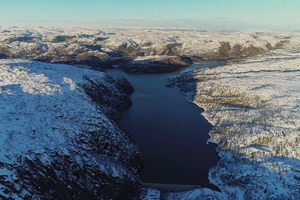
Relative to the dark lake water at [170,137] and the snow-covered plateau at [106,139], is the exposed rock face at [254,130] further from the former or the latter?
the dark lake water at [170,137]

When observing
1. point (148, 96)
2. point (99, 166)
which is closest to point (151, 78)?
point (148, 96)

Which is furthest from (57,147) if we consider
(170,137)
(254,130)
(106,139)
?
(254,130)

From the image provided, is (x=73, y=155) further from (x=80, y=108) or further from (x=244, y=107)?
(x=244, y=107)

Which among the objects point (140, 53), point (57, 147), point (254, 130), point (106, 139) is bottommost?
point (254, 130)

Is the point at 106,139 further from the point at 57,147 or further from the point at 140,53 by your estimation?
the point at 140,53

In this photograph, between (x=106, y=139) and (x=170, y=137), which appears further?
(x=170, y=137)

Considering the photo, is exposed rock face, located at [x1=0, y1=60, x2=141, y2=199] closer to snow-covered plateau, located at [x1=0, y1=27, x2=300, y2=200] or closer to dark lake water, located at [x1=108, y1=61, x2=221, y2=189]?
snow-covered plateau, located at [x1=0, y1=27, x2=300, y2=200]
